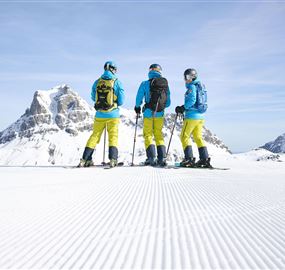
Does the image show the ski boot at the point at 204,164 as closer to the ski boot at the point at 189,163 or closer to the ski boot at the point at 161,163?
the ski boot at the point at 189,163

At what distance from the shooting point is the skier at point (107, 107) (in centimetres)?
936

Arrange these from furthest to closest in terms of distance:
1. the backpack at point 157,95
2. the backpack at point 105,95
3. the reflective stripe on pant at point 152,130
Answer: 1. the reflective stripe on pant at point 152,130
2. the backpack at point 157,95
3. the backpack at point 105,95

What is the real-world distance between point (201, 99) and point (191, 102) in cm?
43

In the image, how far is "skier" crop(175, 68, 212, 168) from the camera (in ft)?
31.0

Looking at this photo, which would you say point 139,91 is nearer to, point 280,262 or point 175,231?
point 175,231

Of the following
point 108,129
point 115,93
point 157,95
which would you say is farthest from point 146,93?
point 108,129

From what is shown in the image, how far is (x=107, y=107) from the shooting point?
9.37m

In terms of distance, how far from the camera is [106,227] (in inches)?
112

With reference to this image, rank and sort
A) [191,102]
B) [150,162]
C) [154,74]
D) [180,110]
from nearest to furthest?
[191,102], [180,110], [154,74], [150,162]

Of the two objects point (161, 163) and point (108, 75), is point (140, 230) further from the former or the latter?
point (108, 75)

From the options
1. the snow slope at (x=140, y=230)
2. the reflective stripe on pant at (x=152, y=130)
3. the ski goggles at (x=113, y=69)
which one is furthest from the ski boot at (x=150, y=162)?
the snow slope at (x=140, y=230)

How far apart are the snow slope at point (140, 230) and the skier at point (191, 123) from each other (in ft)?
15.6

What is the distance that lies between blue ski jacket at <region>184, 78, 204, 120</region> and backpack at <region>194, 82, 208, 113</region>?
0.10 metres

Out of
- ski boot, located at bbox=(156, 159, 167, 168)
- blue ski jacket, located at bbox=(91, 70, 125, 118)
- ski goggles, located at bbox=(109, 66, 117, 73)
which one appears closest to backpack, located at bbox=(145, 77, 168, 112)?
blue ski jacket, located at bbox=(91, 70, 125, 118)
